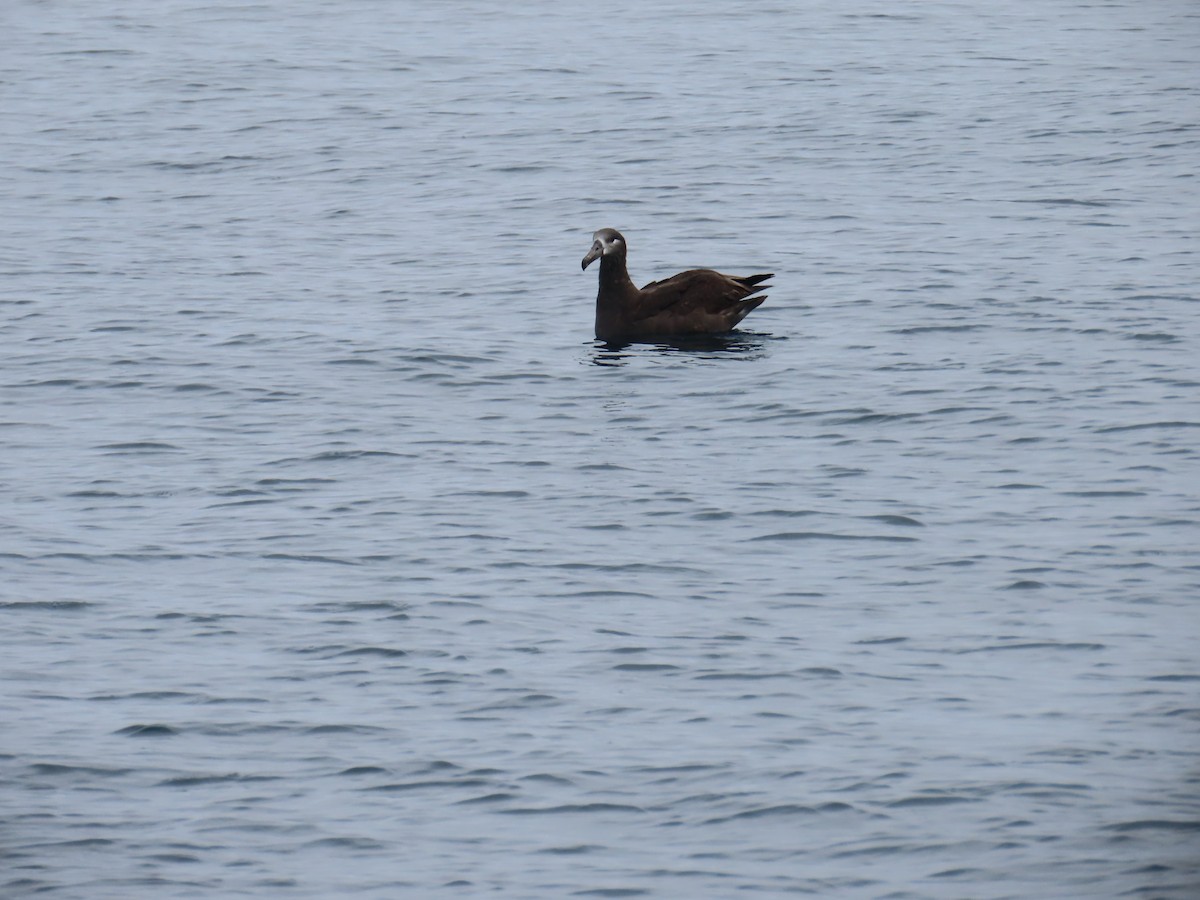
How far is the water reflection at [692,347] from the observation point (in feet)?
58.3

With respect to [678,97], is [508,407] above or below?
below

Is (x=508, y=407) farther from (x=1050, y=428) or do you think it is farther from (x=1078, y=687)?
(x=1078, y=687)

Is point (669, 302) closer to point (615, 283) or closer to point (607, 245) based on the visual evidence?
point (615, 283)

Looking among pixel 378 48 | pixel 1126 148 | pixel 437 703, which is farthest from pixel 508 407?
pixel 378 48

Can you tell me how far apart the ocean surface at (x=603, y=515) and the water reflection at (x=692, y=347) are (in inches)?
3.2

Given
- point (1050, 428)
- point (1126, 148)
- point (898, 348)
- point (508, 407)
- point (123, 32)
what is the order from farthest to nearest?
1. point (123, 32)
2. point (1126, 148)
3. point (898, 348)
4. point (508, 407)
5. point (1050, 428)

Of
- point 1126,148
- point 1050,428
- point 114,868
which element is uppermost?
point 1126,148

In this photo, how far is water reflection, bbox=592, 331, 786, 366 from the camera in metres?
17.8

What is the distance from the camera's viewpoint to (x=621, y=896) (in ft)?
28.1

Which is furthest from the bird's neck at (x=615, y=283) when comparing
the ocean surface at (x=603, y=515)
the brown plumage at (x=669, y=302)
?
the ocean surface at (x=603, y=515)

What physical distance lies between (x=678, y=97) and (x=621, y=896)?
76.0 ft

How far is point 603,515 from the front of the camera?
43.9 ft

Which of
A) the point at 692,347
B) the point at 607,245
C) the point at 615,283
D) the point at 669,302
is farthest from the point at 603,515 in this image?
the point at 607,245

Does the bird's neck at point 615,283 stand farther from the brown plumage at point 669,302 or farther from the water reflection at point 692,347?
the water reflection at point 692,347
